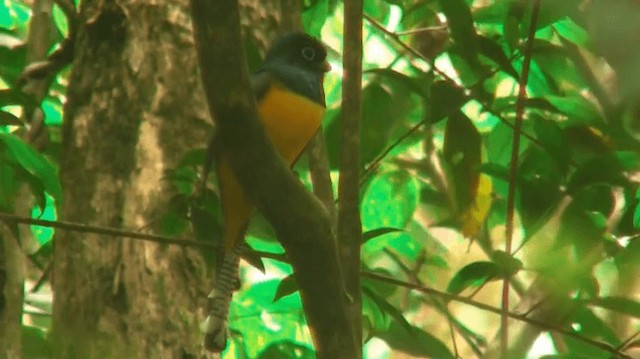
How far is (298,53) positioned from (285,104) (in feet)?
0.67

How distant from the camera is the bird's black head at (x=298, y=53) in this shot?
2.87m

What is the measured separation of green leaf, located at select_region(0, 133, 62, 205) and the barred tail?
459 mm

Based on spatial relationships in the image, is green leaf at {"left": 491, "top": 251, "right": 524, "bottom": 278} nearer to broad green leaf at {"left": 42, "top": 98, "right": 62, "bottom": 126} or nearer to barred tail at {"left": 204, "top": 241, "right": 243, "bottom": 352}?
barred tail at {"left": 204, "top": 241, "right": 243, "bottom": 352}

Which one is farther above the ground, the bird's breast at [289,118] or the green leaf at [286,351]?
the bird's breast at [289,118]

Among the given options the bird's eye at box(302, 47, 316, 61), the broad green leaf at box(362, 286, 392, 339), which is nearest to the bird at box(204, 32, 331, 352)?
the bird's eye at box(302, 47, 316, 61)

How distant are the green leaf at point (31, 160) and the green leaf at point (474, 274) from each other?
872 millimetres

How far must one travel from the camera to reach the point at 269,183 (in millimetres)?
1423

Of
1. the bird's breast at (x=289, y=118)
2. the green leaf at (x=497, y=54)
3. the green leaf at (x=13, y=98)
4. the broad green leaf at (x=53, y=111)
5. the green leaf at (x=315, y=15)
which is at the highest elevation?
the green leaf at (x=315, y=15)

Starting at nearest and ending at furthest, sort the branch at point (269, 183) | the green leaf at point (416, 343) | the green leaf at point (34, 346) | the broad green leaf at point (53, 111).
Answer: the branch at point (269, 183), the green leaf at point (34, 346), the green leaf at point (416, 343), the broad green leaf at point (53, 111)

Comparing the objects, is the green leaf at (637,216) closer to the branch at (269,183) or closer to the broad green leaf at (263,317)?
the branch at (269,183)

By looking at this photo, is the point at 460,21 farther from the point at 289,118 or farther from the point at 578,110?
the point at 289,118

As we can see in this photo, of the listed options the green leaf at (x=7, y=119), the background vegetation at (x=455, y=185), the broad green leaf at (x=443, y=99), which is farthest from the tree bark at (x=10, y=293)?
the broad green leaf at (x=443, y=99)

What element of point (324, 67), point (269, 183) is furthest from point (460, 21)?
point (324, 67)

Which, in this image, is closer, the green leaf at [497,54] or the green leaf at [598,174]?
the green leaf at [598,174]
